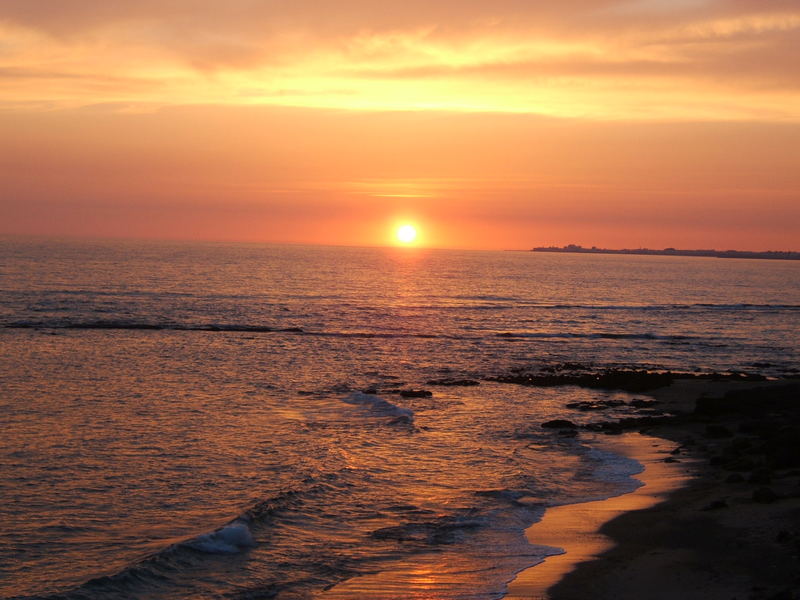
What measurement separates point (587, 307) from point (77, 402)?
6874cm

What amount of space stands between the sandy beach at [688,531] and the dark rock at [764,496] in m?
0.05

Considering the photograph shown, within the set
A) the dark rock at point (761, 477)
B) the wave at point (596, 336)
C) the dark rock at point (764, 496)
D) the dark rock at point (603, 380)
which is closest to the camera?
the dark rock at point (764, 496)

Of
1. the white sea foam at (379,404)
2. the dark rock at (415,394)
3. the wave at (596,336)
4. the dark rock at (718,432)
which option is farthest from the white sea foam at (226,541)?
the wave at (596,336)

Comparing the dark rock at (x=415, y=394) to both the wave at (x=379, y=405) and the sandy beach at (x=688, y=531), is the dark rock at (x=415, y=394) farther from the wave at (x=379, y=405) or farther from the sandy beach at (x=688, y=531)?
the sandy beach at (x=688, y=531)

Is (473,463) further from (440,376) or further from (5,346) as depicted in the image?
(5,346)

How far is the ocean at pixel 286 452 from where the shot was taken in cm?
1291

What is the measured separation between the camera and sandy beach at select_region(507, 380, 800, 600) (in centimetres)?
1148

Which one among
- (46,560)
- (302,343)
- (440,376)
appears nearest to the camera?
(46,560)

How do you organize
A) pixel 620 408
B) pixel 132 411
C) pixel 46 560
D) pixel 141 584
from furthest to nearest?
pixel 620 408 < pixel 132 411 < pixel 46 560 < pixel 141 584

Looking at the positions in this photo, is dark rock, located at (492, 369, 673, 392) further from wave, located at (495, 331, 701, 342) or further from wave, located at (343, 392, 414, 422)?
wave, located at (495, 331, 701, 342)

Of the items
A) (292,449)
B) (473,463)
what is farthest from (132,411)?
(473,463)

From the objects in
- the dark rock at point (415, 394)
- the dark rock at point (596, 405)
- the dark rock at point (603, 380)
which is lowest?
the dark rock at point (596, 405)

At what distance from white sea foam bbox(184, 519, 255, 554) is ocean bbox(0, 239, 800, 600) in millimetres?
40

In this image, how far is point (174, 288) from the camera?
88.8 metres
